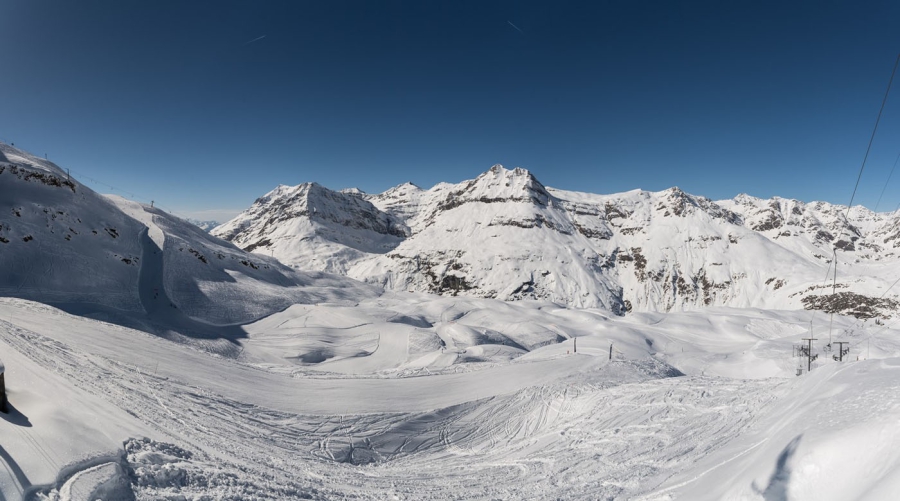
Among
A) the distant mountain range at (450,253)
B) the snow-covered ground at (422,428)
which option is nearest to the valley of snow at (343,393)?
the snow-covered ground at (422,428)

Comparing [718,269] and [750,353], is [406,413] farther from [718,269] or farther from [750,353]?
[718,269]

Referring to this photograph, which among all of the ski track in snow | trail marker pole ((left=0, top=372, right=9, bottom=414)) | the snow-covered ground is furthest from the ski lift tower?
the ski track in snow

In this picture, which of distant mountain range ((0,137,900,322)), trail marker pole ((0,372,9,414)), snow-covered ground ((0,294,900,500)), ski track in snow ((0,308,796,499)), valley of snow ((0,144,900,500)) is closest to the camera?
snow-covered ground ((0,294,900,500))

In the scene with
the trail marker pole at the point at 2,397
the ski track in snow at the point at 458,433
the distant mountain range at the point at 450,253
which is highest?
the distant mountain range at the point at 450,253

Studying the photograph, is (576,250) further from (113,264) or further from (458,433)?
(458,433)

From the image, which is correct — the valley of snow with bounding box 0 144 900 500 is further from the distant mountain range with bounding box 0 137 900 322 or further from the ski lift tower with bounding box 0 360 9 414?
the distant mountain range with bounding box 0 137 900 322

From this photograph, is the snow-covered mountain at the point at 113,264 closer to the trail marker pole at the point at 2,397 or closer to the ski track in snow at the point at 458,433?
the ski track in snow at the point at 458,433

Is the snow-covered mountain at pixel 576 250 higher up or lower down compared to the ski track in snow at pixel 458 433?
higher up
